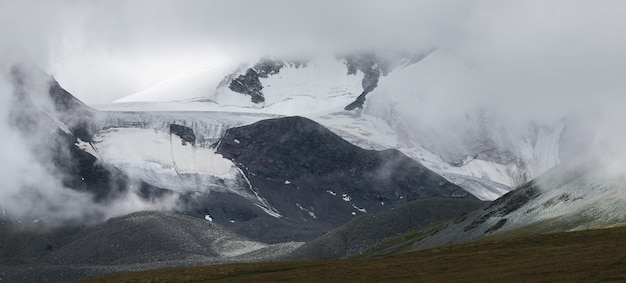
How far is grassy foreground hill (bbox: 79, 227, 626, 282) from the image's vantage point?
10450 cm

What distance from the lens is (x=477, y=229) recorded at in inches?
7869

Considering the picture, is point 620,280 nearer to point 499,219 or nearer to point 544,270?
point 544,270

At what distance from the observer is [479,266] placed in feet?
393

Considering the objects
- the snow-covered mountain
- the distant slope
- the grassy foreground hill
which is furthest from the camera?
the snow-covered mountain

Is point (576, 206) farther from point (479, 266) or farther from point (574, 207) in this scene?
point (479, 266)

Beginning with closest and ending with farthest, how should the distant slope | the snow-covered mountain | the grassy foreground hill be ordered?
the grassy foreground hill → the distant slope → the snow-covered mountain

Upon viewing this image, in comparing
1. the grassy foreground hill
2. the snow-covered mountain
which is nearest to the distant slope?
the snow-covered mountain

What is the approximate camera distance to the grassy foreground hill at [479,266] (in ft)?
343

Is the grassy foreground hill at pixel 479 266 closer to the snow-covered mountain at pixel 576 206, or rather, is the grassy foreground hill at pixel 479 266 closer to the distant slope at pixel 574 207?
the distant slope at pixel 574 207

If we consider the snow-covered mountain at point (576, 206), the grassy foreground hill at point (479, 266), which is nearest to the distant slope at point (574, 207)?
the snow-covered mountain at point (576, 206)

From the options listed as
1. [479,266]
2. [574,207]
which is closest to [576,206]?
[574,207]

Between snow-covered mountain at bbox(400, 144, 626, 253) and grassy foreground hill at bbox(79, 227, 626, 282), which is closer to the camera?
grassy foreground hill at bbox(79, 227, 626, 282)

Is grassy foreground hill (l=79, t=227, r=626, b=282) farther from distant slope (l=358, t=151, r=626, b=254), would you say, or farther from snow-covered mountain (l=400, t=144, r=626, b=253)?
snow-covered mountain (l=400, t=144, r=626, b=253)

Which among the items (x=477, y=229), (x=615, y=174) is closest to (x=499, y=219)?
(x=477, y=229)
